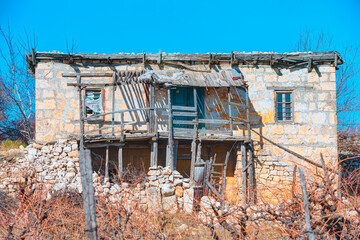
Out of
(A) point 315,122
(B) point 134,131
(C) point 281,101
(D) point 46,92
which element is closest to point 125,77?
(B) point 134,131

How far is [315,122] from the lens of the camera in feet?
46.0

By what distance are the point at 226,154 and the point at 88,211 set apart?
965 cm

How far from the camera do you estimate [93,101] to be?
1365cm

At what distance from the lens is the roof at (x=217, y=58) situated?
44.9 ft

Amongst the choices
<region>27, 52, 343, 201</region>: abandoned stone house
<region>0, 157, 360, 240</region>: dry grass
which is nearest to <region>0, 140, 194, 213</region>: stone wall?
<region>27, 52, 343, 201</region>: abandoned stone house

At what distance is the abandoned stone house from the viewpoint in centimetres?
1341

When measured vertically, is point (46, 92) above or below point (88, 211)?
above

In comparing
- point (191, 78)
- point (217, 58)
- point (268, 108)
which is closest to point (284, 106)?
point (268, 108)

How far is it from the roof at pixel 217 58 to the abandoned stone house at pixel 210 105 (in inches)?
1.5

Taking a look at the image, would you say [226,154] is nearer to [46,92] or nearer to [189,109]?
[189,109]

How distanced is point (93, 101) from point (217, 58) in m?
4.92

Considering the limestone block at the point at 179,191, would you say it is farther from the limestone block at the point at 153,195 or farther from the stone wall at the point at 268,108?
the stone wall at the point at 268,108

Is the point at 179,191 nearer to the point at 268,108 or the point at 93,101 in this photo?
the point at 93,101

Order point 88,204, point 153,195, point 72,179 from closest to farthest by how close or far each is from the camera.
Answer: point 88,204, point 153,195, point 72,179
